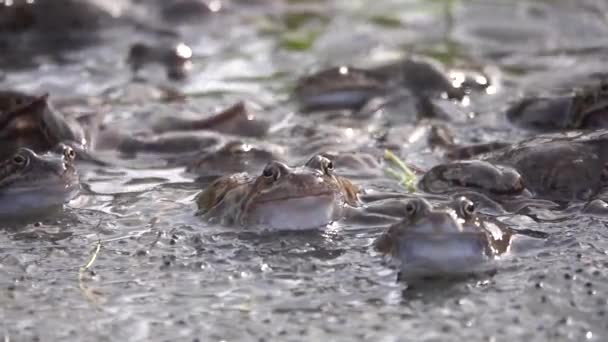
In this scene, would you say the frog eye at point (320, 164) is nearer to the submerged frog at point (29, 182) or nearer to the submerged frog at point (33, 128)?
the submerged frog at point (29, 182)

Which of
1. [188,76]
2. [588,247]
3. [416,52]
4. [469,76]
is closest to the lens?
[588,247]

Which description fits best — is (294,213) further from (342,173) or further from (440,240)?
(342,173)

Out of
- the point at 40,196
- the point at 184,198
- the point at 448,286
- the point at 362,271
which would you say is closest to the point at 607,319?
the point at 448,286

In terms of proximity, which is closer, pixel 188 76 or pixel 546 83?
pixel 546 83

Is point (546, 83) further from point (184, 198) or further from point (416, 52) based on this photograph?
point (184, 198)

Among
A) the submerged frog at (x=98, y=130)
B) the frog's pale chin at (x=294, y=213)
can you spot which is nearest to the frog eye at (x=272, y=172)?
the frog's pale chin at (x=294, y=213)

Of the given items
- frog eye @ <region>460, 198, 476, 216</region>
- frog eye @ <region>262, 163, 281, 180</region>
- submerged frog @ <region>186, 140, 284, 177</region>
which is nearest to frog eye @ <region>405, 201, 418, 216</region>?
frog eye @ <region>460, 198, 476, 216</region>

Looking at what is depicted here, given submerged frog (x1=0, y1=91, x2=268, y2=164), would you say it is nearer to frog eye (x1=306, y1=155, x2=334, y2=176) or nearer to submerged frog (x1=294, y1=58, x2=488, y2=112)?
submerged frog (x1=294, y1=58, x2=488, y2=112)
